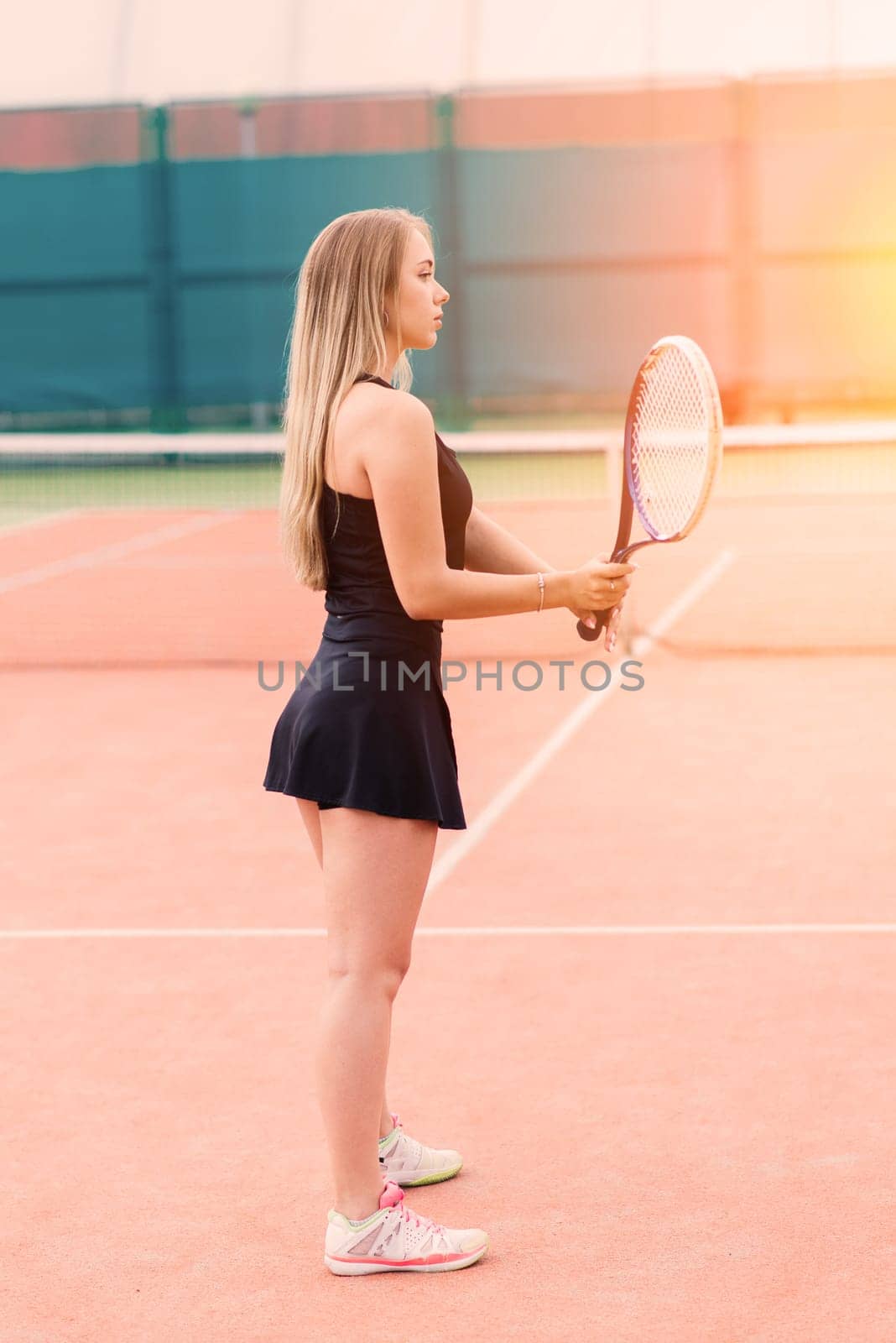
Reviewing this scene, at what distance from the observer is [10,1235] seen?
Result: 3146 mm

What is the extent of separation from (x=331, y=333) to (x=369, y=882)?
33.5 inches

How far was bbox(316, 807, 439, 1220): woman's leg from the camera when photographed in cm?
292

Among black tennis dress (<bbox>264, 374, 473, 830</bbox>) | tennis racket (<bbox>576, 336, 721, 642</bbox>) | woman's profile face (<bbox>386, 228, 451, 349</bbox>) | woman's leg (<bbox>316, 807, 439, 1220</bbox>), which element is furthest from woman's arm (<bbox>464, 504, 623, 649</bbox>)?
woman's leg (<bbox>316, 807, 439, 1220</bbox>)

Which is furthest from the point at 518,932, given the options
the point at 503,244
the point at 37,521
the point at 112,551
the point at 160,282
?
the point at 160,282

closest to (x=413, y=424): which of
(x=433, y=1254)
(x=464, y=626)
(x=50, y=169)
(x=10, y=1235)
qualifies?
(x=433, y=1254)

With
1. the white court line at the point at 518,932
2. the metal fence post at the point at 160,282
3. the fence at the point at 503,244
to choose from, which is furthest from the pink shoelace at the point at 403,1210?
the metal fence post at the point at 160,282

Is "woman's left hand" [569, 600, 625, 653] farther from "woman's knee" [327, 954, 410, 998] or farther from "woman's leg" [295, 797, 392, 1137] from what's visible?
"woman's knee" [327, 954, 410, 998]

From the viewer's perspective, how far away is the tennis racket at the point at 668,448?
126 inches

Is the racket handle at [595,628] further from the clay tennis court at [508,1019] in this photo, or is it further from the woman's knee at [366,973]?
the clay tennis court at [508,1019]

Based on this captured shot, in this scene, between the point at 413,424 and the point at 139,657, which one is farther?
the point at 139,657

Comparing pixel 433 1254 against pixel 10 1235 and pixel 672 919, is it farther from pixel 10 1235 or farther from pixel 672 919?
pixel 672 919

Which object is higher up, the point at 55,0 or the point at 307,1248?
the point at 55,0

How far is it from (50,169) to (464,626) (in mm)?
13413

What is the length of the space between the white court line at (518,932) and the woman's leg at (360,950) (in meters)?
1.71
